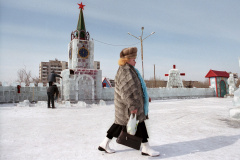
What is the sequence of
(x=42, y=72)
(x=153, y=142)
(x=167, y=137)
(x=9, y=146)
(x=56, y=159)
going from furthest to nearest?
(x=42, y=72) < (x=167, y=137) < (x=153, y=142) < (x=9, y=146) < (x=56, y=159)

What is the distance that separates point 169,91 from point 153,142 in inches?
623

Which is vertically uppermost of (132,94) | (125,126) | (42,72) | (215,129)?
(42,72)

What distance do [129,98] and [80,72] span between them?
9.39 metres

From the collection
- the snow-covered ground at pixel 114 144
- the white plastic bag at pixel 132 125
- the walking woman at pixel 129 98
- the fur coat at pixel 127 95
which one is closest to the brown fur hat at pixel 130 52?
the walking woman at pixel 129 98

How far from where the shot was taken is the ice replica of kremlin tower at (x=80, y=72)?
1094 centimetres

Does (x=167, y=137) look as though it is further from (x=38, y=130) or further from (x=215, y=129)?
(x=38, y=130)

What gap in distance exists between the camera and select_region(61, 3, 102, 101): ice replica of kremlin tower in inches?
431

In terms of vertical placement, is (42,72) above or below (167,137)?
above

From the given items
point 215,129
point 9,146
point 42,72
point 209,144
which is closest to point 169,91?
point 215,129

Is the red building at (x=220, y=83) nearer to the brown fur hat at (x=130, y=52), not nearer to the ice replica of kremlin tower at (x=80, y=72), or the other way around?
the ice replica of kremlin tower at (x=80, y=72)

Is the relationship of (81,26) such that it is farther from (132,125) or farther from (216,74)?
(216,74)

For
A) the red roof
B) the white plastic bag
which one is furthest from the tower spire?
the red roof

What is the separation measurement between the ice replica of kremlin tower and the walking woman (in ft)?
29.3

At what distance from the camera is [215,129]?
12.6 ft
